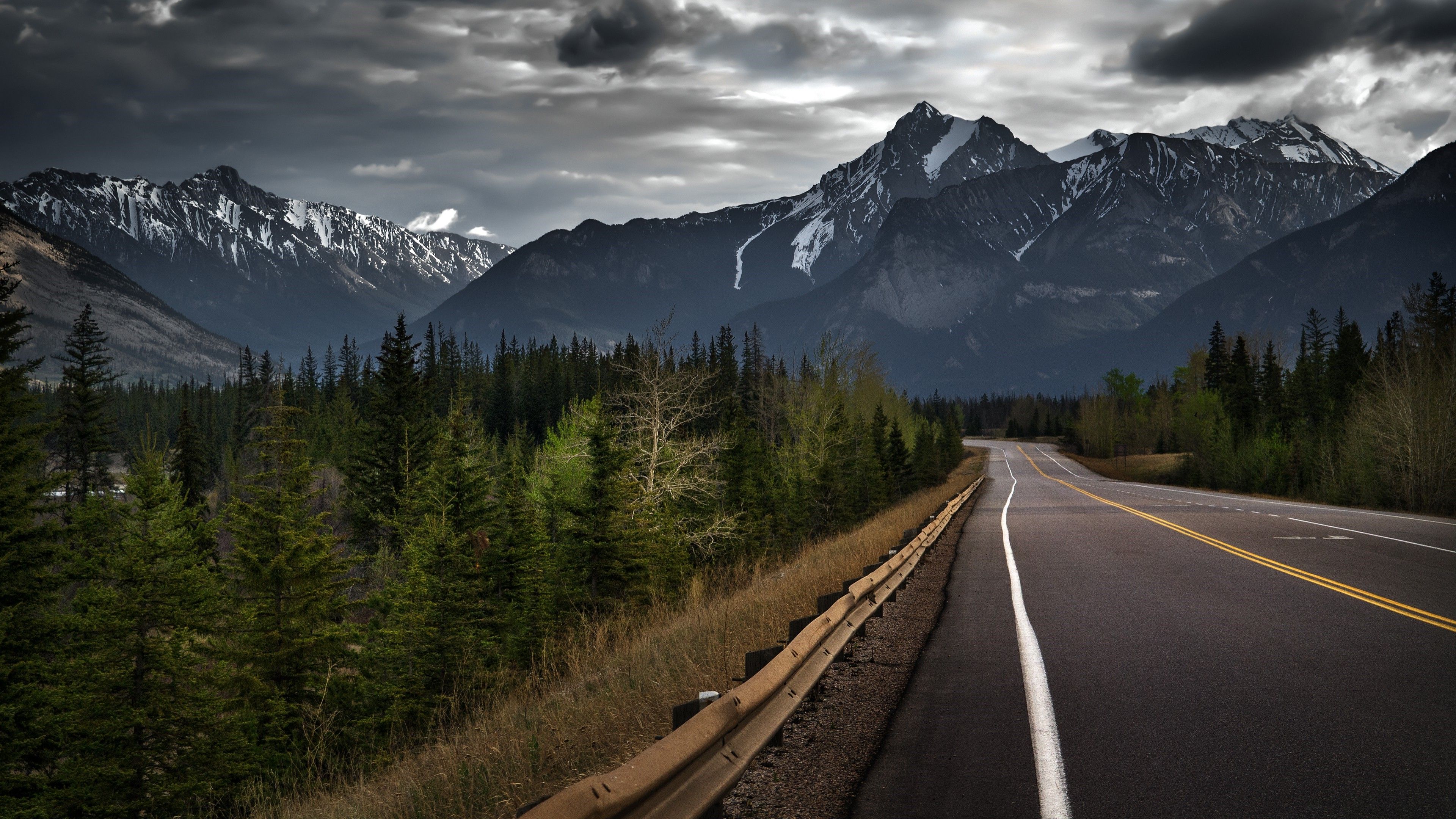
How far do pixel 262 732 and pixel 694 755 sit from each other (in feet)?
63.3

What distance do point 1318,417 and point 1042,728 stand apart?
91674 mm

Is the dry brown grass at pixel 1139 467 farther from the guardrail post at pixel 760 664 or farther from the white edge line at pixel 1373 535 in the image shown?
the guardrail post at pixel 760 664

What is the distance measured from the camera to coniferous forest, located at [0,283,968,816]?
15500 mm

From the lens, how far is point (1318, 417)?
77.8 meters

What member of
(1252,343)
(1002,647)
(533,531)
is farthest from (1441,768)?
(1252,343)

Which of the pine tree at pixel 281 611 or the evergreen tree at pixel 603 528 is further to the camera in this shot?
the evergreen tree at pixel 603 528

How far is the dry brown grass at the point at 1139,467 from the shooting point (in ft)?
232

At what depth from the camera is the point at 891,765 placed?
4.28 metres

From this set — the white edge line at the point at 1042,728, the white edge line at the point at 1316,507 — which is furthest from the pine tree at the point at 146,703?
the white edge line at the point at 1316,507

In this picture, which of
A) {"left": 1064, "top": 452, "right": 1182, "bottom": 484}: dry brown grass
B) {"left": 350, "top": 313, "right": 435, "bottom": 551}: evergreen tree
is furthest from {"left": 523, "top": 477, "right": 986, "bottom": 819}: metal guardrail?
{"left": 1064, "top": 452, "right": 1182, "bottom": 484}: dry brown grass

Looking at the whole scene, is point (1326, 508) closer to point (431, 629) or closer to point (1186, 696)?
point (1186, 696)

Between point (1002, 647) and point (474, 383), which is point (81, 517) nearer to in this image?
point (1002, 647)

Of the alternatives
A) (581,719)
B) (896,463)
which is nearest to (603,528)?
(581,719)

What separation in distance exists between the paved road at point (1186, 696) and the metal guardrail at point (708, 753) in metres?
0.65
